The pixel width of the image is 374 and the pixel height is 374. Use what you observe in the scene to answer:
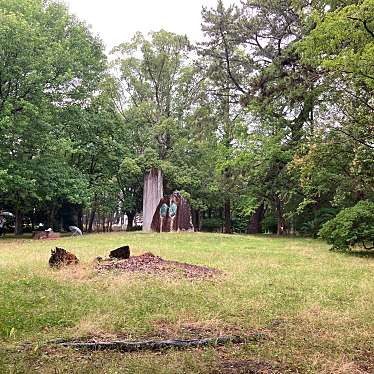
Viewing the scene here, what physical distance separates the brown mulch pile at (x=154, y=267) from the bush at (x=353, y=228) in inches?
227

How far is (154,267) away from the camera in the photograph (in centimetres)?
878

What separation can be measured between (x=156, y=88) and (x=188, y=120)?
3749 mm

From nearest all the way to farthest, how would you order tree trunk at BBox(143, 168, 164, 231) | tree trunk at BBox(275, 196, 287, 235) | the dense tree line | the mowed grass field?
the mowed grass field → the dense tree line → tree trunk at BBox(143, 168, 164, 231) → tree trunk at BBox(275, 196, 287, 235)

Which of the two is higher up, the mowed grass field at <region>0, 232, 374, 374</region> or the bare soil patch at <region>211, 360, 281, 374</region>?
the mowed grass field at <region>0, 232, 374, 374</region>

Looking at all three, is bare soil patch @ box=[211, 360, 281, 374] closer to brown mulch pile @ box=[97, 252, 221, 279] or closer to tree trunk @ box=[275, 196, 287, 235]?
brown mulch pile @ box=[97, 252, 221, 279]

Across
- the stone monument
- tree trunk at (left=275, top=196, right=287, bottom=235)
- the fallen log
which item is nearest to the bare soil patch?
the fallen log

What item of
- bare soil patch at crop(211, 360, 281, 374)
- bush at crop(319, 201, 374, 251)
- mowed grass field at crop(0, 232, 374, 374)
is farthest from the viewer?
bush at crop(319, 201, 374, 251)

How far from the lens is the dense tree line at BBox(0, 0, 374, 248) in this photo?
1588cm

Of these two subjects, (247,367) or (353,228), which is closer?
(247,367)

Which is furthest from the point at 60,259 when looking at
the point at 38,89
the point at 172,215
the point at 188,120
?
the point at 188,120

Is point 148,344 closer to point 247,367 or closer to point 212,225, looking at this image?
point 247,367

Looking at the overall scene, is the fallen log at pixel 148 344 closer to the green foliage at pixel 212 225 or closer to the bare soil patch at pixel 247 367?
the bare soil patch at pixel 247 367

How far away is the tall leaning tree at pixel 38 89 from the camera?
1895cm

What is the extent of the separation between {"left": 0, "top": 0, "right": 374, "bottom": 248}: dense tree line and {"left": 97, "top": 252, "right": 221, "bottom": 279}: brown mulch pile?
5.20 metres
